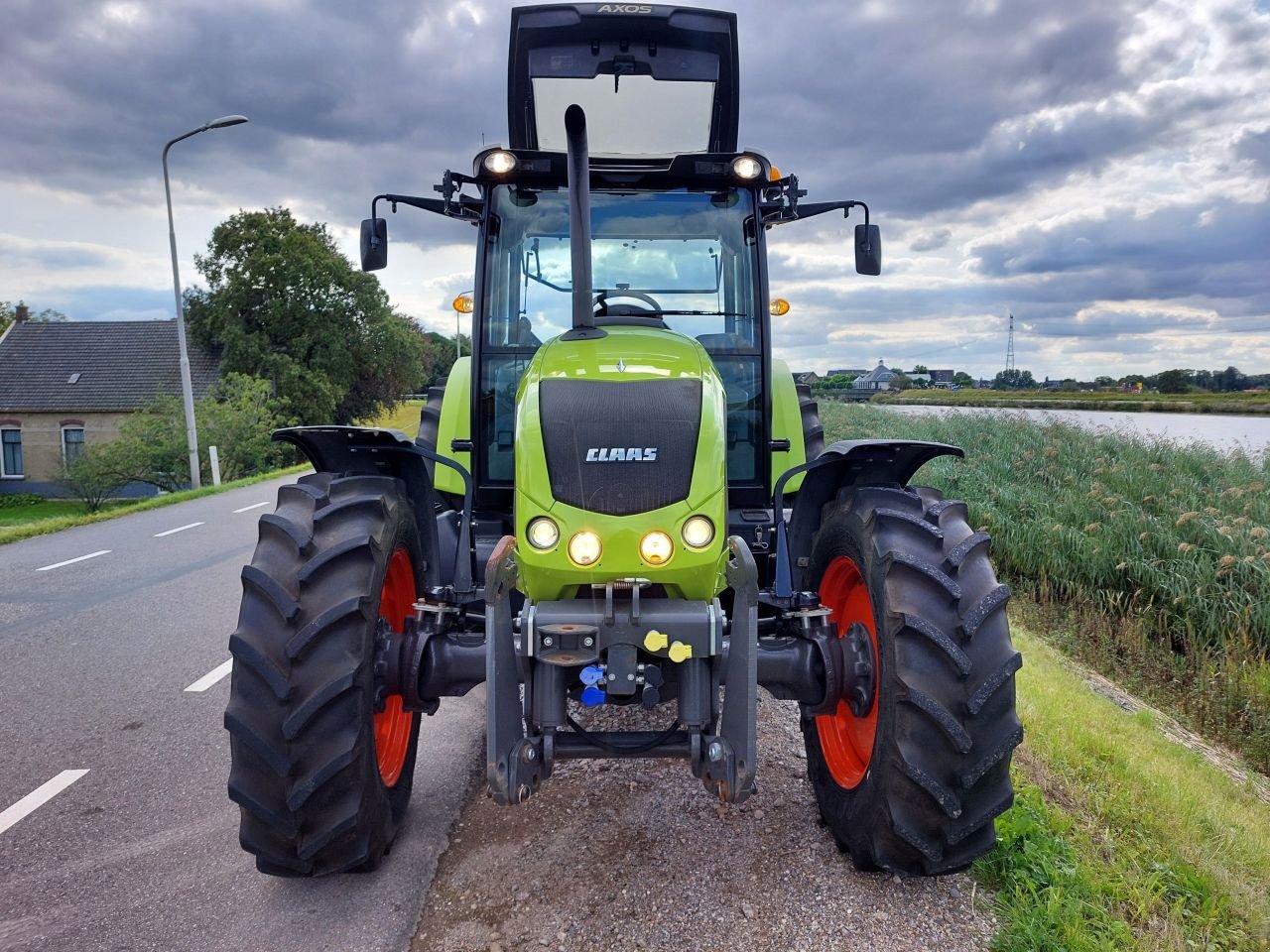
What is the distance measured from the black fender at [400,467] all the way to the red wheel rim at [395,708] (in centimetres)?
10

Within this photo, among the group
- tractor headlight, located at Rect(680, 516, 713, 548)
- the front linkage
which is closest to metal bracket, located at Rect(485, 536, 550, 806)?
the front linkage

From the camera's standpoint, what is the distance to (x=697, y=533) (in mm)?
2721

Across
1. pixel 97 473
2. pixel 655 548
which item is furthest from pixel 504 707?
pixel 97 473

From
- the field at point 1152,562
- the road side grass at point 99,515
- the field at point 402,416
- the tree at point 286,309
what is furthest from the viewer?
the field at point 402,416

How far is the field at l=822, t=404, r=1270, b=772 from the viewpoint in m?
6.47

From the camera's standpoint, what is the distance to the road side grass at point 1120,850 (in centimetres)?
277

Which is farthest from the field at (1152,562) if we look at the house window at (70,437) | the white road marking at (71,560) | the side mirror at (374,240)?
the house window at (70,437)

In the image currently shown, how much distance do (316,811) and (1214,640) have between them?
23.0 feet

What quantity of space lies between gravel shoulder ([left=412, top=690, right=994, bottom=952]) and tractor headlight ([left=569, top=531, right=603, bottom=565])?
1172 millimetres

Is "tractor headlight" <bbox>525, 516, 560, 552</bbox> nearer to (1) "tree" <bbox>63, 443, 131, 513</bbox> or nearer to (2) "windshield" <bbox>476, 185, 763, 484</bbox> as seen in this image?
(2) "windshield" <bbox>476, 185, 763, 484</bbox>

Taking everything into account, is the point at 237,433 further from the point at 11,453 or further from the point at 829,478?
the point at 829,478

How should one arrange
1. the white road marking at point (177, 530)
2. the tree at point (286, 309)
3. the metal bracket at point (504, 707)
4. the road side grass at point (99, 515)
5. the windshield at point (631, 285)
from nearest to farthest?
the metal bracket at point (504, 707) → the windshield at point (631, 285) → the white road marking at point (177, 530) → the road side grass at point (99, 515) → the tree at point (286, 309)

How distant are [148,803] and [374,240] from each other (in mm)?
Result: 2671

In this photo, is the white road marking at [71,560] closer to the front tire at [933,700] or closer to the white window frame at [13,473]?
the front tire at [933,700]
